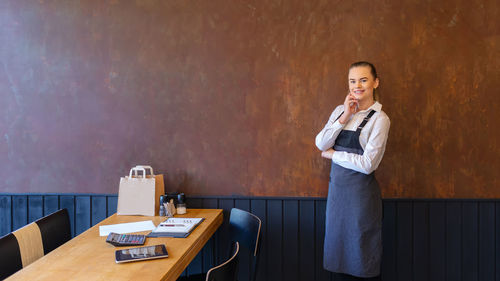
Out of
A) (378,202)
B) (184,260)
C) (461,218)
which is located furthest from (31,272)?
→ (461,218)

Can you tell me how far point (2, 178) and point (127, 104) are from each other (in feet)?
4.05

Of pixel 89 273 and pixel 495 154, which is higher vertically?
pixel 495 154

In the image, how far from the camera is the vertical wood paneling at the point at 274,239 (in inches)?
102

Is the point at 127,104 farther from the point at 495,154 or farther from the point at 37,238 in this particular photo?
the point at 495,154

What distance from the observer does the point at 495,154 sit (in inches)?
98.2

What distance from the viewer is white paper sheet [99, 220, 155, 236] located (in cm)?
201

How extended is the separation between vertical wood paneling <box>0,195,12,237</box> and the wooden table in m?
1.26

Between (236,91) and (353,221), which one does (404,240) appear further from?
(236,91)

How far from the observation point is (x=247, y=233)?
197 centimetres

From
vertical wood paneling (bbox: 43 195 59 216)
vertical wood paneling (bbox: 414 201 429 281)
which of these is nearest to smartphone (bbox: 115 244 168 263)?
vertical wood paneling (bbox: 43 195 59 216)

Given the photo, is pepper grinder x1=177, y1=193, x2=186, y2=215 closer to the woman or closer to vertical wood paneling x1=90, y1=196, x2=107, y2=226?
vertical wood paneling x1=90, y1=196, x2=107, y2=226

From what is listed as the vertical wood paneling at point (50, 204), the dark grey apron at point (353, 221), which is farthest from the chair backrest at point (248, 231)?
the vertical wood paneling at point (50, 204)

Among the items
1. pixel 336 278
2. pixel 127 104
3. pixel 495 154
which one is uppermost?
pixel 127 104

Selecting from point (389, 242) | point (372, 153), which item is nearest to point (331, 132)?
point (372, 153)
